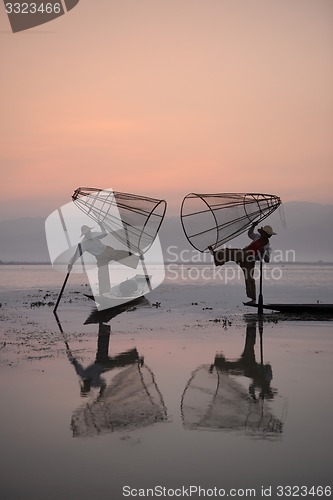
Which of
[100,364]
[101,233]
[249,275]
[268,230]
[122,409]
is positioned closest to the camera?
[122,409]

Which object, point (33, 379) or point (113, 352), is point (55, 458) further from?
point (113, 352)

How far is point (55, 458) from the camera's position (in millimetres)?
6184

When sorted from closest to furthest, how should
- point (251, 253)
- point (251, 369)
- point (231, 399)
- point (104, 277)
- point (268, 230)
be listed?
point (231, 399)
point (251, 369)
point (268, 230)
point (251, 253)
point (104, 277)

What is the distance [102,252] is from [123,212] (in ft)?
5.56

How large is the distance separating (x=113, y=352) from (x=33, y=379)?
9.59ft

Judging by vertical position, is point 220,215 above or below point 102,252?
above

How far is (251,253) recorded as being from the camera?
63.0 ft

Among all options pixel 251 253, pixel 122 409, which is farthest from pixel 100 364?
pixel 251 253

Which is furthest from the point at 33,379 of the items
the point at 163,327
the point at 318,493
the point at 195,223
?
the point at 195,223

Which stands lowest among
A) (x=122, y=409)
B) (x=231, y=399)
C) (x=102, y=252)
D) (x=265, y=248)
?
(x=265, y=248)

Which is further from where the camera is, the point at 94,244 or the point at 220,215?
the point at 94,244

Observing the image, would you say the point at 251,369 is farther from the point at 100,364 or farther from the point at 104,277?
the point at 104,277

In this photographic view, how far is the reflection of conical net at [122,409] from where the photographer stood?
23.9 feet

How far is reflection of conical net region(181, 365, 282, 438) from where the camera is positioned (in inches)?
286
